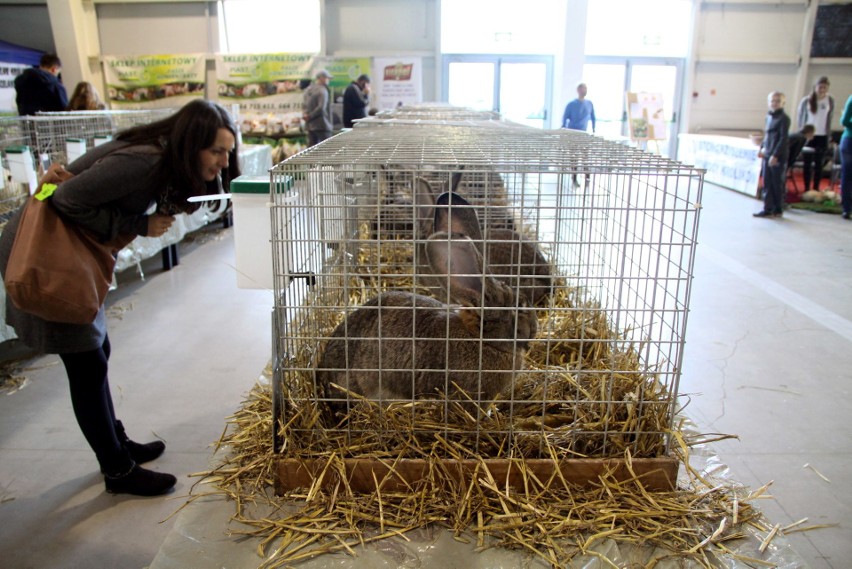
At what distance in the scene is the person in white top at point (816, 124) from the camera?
9.02 meters

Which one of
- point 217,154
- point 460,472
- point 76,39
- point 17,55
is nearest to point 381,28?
point 76,39

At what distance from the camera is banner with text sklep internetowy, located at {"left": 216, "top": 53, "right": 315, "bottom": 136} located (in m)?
11.1

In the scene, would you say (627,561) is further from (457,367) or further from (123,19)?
(123,19)

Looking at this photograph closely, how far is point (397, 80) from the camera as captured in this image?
37.5ft

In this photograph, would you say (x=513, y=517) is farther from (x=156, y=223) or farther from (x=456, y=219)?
(x=156, y=223)

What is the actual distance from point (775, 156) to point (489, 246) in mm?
5893

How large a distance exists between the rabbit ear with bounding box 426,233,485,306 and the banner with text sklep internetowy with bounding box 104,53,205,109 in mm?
11015

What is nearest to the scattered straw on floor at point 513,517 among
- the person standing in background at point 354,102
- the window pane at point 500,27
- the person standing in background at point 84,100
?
the person standing in background at point 84,100

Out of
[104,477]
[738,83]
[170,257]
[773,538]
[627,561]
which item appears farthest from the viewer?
[738,83]

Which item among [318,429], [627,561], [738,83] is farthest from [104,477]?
[738,83]

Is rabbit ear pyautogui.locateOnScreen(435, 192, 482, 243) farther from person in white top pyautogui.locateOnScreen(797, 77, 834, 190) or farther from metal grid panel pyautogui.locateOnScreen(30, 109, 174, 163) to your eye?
person in white top pyautogui.locateOnScreen(797, 77, 834, 190)

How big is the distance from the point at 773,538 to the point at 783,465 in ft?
3.15

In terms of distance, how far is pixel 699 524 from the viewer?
66.4 inches

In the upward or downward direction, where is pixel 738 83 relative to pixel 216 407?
upward
